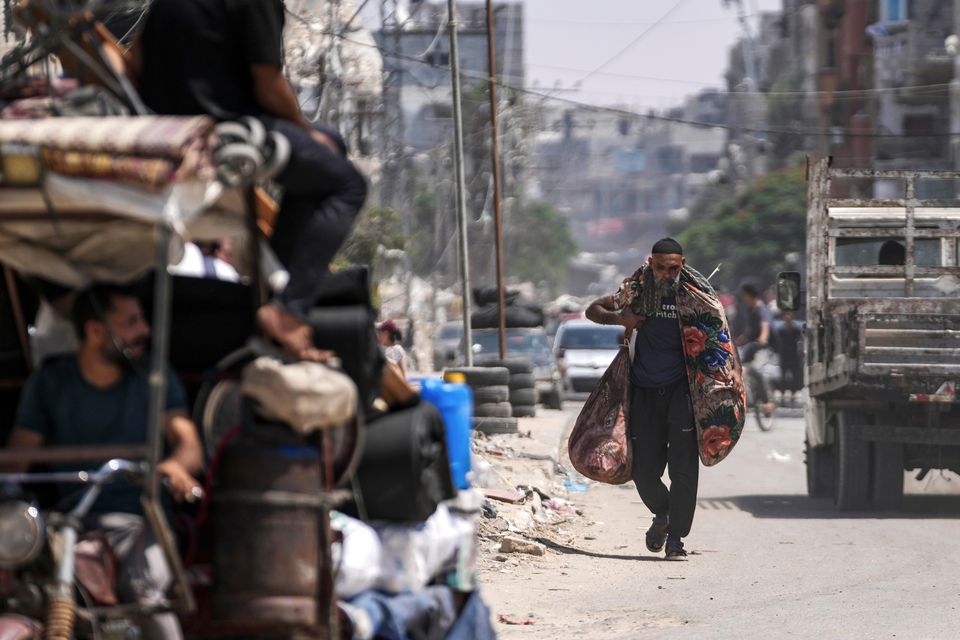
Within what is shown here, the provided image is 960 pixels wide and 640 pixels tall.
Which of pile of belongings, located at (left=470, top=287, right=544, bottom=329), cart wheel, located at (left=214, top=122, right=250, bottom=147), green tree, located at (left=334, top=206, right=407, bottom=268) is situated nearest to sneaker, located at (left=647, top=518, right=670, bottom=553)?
cart wheel, located at (left=214, top=122, right=250, bottom=147)

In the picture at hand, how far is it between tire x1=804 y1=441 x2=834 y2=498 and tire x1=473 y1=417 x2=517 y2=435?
17.9 ft

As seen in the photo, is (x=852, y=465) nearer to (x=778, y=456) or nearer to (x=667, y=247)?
(x=667, y=247)

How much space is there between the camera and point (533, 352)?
1304 inches

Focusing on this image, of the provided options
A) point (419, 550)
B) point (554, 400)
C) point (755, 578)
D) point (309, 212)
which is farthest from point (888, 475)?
point (554, 400)

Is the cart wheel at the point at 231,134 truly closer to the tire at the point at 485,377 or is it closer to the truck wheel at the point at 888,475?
the truck wheel at the point at 888,475

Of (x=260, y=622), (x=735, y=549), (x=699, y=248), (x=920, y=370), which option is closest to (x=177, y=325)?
(x=260, y=622)

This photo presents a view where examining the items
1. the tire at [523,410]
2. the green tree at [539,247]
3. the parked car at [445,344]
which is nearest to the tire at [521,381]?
the tire at [523,410]

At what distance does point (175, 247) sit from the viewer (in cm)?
446

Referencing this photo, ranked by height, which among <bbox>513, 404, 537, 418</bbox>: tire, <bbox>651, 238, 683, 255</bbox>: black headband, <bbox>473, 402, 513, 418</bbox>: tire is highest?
<bbox>651, 238, 683, 255</bbox>: black headband

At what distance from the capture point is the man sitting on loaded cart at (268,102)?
Answer: 4.79m

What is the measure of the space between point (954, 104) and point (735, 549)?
48.6m

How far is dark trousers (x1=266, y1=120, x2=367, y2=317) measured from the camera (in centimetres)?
476

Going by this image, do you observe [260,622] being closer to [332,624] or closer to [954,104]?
[332,624]

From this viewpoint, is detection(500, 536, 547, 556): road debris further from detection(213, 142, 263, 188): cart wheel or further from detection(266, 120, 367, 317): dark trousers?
detection(213, 142, 263, 188): cart wheel
